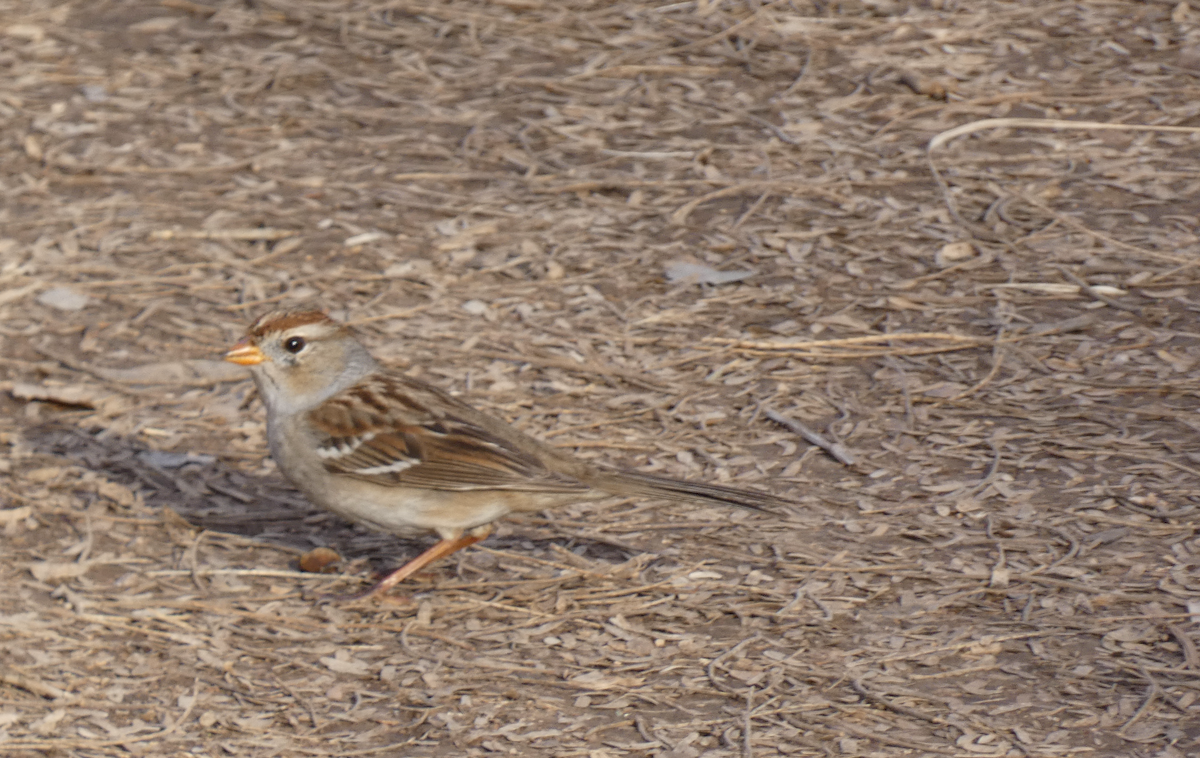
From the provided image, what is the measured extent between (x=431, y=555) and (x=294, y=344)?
0.87 m

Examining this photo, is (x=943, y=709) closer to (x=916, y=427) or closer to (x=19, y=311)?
(x=916, y=427)

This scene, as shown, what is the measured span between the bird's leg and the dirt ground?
0.37 feet

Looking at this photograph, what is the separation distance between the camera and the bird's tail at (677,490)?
454 centimetres

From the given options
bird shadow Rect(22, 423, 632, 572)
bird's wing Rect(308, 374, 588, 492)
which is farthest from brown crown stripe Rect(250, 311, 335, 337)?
bird shadow Rect(22, 423, 632, 572)

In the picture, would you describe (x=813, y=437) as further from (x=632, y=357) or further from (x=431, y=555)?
(x=431, y=555)

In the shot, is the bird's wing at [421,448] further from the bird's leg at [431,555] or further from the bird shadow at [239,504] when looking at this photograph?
the bird shadow at [239,504]

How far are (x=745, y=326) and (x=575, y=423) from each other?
3.06ft

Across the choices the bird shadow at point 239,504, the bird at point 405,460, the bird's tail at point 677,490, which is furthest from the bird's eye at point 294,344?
the bird's tail at point 677,490

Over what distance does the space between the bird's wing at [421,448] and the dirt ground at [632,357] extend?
1.31 ft

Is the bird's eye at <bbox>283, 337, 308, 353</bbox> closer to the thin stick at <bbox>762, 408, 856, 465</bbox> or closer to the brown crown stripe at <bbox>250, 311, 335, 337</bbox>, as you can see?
the brown crown stripe at <bbox>250, 311, 335, 337</bbox>

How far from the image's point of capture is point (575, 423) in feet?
18.3

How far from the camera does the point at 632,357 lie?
5.93 m

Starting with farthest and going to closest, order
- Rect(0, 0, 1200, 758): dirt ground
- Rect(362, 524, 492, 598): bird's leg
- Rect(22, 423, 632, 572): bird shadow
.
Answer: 1. Rect(22, 423, 632, 572): bird shadow
2. Rect(362, 524, 492, 598): bird's leg
3. Rect(0, 0, 1200, 758): dirt ground

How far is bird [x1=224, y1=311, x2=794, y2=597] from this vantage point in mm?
4688
